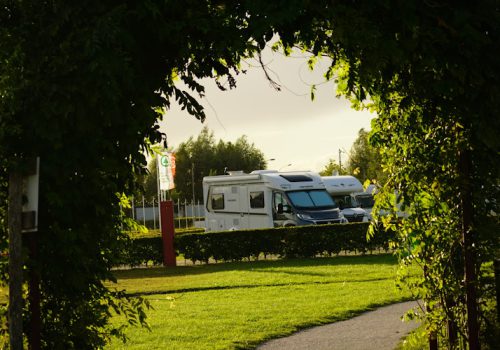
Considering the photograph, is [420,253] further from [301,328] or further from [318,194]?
[318,194]

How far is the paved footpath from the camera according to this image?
33.9 ft

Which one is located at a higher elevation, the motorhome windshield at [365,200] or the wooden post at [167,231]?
the motorhome windshield at [365,200]

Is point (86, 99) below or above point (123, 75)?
below

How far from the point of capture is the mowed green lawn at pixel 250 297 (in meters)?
11.5

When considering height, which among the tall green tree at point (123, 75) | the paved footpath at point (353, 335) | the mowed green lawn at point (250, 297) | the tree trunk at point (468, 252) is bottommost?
the paved footpath at point (353, 335)

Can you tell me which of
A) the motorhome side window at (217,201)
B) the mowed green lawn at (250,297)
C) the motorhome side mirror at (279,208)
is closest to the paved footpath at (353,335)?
the mowed green lawn at (250,297)

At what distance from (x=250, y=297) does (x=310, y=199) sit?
45.6 feet

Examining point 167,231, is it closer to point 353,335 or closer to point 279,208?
point 279,208

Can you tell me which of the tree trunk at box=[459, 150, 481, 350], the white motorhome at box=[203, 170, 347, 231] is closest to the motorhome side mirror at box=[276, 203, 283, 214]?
the white motorhome at box=[203, 170, 347, 231]

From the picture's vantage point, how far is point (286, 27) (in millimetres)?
5992

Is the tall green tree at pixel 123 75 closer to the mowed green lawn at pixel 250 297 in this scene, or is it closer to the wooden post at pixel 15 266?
the wooden post at pixel 15 266

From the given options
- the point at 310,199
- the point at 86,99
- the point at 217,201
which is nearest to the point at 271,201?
the point at 310,199

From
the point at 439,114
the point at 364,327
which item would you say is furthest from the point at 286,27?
the point at 364,327

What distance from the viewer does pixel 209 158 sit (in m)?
83.6
